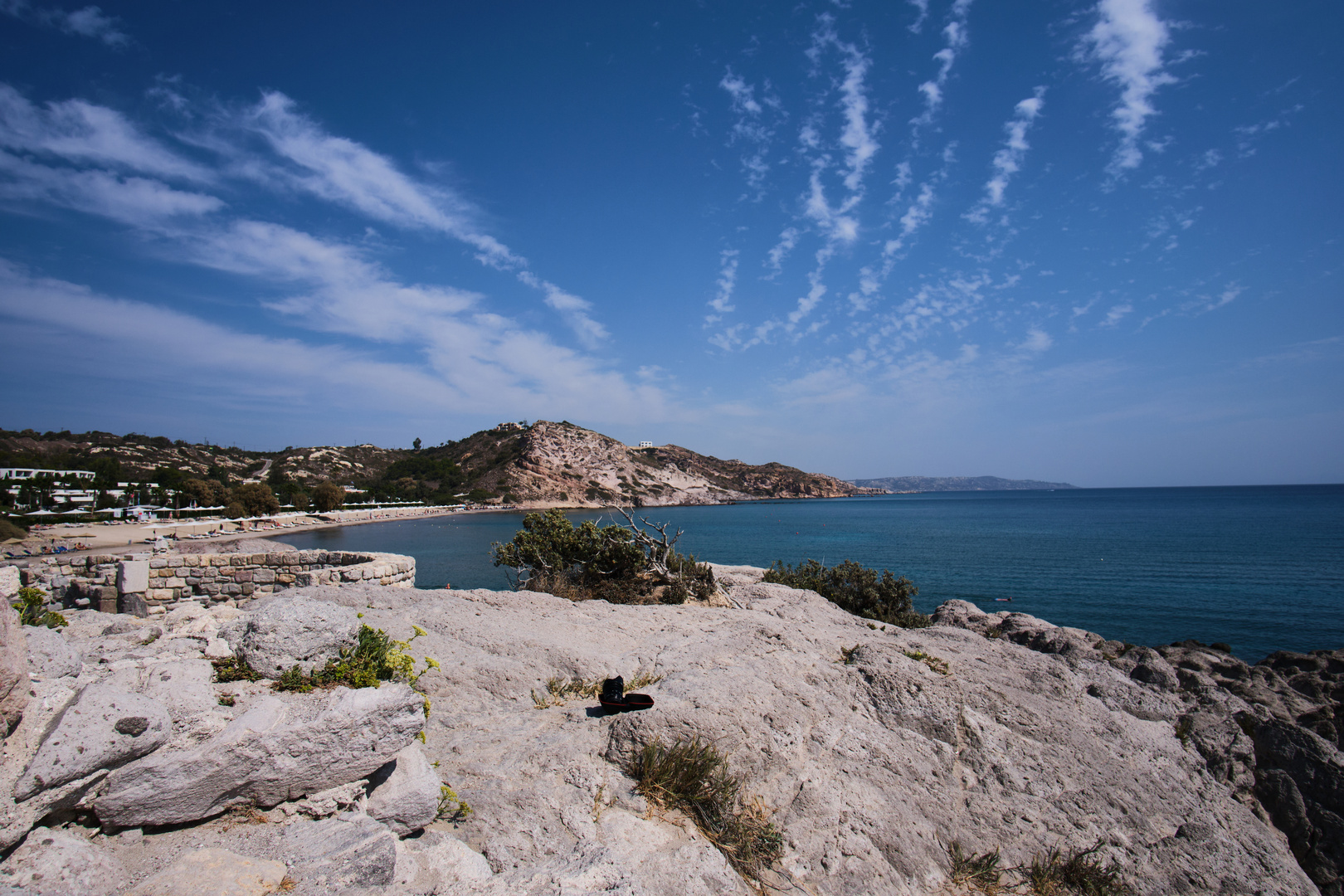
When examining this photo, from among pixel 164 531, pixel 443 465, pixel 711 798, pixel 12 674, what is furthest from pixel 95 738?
pixel 443 465

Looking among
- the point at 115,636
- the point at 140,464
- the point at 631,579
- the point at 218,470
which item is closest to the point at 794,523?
the point at 631,579

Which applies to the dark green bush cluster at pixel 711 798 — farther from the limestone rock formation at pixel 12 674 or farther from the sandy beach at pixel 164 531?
the sandy beach at pixel 164 531

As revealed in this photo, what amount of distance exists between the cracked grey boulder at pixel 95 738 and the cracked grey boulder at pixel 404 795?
4.77ft

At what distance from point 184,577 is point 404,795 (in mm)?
12919

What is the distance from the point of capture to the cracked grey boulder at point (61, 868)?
111 inches

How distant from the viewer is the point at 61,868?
2.93 meters

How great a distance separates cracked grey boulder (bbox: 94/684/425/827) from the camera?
3479mm

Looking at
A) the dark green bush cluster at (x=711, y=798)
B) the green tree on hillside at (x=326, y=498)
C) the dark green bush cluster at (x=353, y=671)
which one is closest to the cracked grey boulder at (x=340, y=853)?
the dark green bush cluster at (x=353, y=671)

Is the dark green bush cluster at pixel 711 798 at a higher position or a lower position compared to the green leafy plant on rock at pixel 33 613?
lower

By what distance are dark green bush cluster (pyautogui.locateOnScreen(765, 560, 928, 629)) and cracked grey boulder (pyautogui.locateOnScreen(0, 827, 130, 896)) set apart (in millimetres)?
15474

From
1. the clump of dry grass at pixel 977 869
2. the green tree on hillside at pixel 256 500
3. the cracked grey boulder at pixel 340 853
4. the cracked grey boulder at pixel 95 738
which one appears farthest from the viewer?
the green tree on hillside at pixel 256 500

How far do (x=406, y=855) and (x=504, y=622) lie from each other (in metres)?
5.97

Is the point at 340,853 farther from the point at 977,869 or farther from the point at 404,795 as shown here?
the point at 977,869

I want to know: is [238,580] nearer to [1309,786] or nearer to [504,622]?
[504,622]
